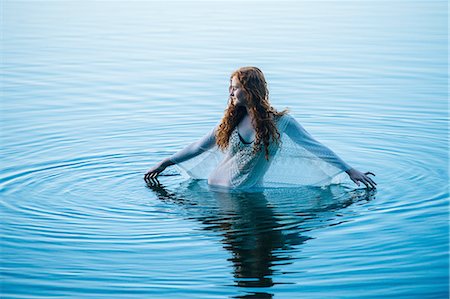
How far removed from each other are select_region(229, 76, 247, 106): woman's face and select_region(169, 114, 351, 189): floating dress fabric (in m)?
0.32

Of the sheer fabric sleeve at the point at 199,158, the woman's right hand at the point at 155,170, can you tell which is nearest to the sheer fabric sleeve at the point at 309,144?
the sheer fabric sleeve at the point at 199,158

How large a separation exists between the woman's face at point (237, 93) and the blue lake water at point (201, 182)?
0.91 meters

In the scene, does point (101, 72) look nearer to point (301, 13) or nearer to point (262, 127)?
point (262, 127)

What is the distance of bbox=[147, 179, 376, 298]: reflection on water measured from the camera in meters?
6.84

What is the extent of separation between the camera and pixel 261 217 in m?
7.93

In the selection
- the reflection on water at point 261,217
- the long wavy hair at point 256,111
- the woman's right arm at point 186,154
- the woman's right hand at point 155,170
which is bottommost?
the reflection on water at point 261,217

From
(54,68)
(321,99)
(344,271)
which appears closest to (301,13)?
(54,68)

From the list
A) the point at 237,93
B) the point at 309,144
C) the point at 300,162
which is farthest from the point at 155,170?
the point at 309,144

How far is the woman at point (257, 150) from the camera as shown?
8.21m

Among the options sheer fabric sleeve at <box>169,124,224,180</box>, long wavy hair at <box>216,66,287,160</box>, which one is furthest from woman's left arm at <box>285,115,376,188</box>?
sheer fabric sleeve at <box>169,124,224,180</box>

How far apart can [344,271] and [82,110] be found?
722cm

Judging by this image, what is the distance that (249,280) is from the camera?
650cm

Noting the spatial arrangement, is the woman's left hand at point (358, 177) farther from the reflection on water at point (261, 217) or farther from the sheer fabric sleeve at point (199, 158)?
the sheer fabric sleeve at point (199, 158)

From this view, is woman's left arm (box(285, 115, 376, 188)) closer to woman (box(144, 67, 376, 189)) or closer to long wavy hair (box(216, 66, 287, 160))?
woman (box(144, 67, 376, 189))
